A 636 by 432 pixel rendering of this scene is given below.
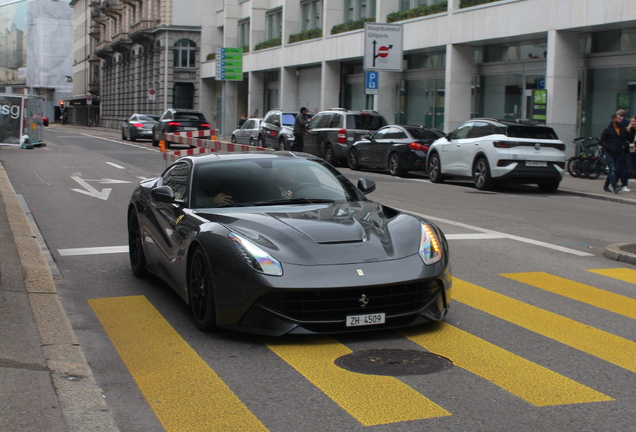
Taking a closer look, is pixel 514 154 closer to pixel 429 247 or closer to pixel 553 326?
pixel 553 326

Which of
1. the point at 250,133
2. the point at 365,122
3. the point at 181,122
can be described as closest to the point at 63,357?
the point at 365,122

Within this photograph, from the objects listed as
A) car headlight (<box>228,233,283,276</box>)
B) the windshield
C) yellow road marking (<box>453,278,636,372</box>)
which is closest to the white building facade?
yellow road marking (<box>453,278,636,372</box>)

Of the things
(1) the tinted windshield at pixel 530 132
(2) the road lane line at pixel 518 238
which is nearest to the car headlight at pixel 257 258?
(2) the road lane line at pixel 518 238

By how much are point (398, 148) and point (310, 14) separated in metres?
25.0

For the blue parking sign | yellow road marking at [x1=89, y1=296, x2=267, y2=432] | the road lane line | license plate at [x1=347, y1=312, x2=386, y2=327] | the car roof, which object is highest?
the blue parking sign

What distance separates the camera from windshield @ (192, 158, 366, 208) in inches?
263

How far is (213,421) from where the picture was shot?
410cm

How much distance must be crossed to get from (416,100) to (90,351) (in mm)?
32455

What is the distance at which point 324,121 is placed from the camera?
27.8 meters

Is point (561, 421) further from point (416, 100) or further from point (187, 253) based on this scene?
point (416, 100)

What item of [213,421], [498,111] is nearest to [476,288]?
[213,421]

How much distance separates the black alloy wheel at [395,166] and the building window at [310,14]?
23157mm

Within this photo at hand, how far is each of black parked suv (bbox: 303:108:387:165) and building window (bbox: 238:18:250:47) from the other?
30.4 metres

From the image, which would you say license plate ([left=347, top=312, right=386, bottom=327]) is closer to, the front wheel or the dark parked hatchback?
the front wheel
